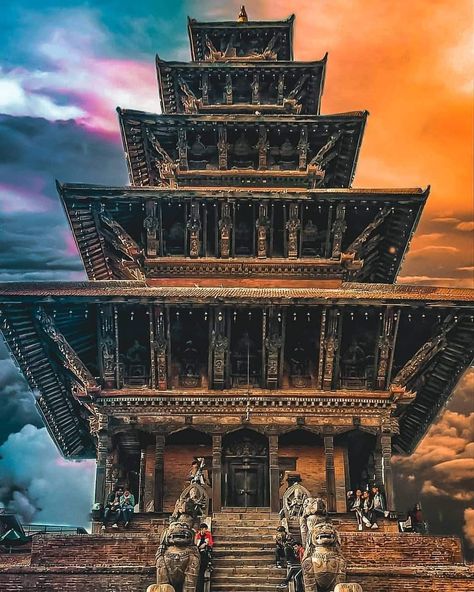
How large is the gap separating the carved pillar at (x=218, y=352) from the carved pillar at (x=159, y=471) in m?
1.95

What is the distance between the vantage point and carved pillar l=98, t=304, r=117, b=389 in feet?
64.7

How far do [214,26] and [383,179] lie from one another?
32.6m

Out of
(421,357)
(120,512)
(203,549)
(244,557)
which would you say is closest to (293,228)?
(421,357)

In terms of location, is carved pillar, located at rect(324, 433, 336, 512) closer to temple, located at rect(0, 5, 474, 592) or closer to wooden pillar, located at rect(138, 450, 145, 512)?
temple, located at rect(0, 5, 474, 592)

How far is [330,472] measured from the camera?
19.6m

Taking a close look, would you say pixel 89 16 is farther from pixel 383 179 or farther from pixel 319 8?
pixel 383 179

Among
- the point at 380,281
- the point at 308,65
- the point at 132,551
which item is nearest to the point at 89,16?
the point at 308,65

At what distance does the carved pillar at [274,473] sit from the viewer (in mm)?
19172

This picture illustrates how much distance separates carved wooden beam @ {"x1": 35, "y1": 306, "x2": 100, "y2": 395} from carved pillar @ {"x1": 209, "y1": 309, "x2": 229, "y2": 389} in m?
3.02

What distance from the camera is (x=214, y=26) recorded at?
99.4ft

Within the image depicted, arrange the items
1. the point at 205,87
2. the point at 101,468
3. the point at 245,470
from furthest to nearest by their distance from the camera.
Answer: the point at 205,87, the point at 245,470, the point at 101,468

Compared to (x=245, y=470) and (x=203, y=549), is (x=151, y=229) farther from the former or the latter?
(x=203, y=549)

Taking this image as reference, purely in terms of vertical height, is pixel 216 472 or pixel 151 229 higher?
pixel 151 229

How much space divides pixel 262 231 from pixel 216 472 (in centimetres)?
715
